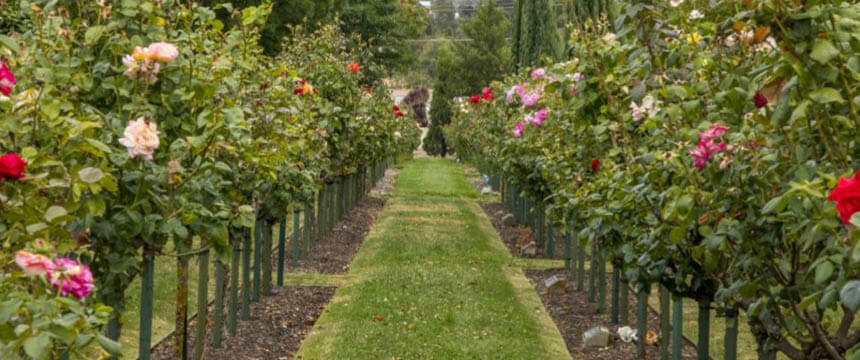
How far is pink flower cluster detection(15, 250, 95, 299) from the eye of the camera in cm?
194

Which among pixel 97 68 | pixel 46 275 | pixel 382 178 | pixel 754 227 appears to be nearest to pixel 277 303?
pixel 97 68

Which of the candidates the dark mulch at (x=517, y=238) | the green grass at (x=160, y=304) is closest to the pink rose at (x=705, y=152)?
the green grass at (x=160, y=304)

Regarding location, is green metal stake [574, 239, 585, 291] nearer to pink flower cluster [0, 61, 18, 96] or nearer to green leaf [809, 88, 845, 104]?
green leaf [809, 88, 845, 104]

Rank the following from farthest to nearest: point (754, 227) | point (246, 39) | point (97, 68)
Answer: point (246, 39), point (97, 68), point (754, 227)

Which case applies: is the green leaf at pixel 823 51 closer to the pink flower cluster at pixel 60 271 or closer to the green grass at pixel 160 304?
the pink flower cluster at pixel 60 271

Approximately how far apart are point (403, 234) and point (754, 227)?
9.26 metres

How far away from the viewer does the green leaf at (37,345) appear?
1916 millimetres

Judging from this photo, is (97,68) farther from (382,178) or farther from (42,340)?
(382,178)

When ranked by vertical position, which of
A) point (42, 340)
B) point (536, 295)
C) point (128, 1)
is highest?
point (128, 1)

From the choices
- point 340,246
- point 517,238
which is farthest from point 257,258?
point 517,238

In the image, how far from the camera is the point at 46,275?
214cm

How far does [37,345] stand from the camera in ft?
6.34

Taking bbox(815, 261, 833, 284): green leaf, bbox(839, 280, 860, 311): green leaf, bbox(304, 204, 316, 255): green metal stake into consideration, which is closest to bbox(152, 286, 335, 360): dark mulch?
bbox(304, 204, 316, 255): green metal stake

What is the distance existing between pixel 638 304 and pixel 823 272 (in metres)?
3.86
